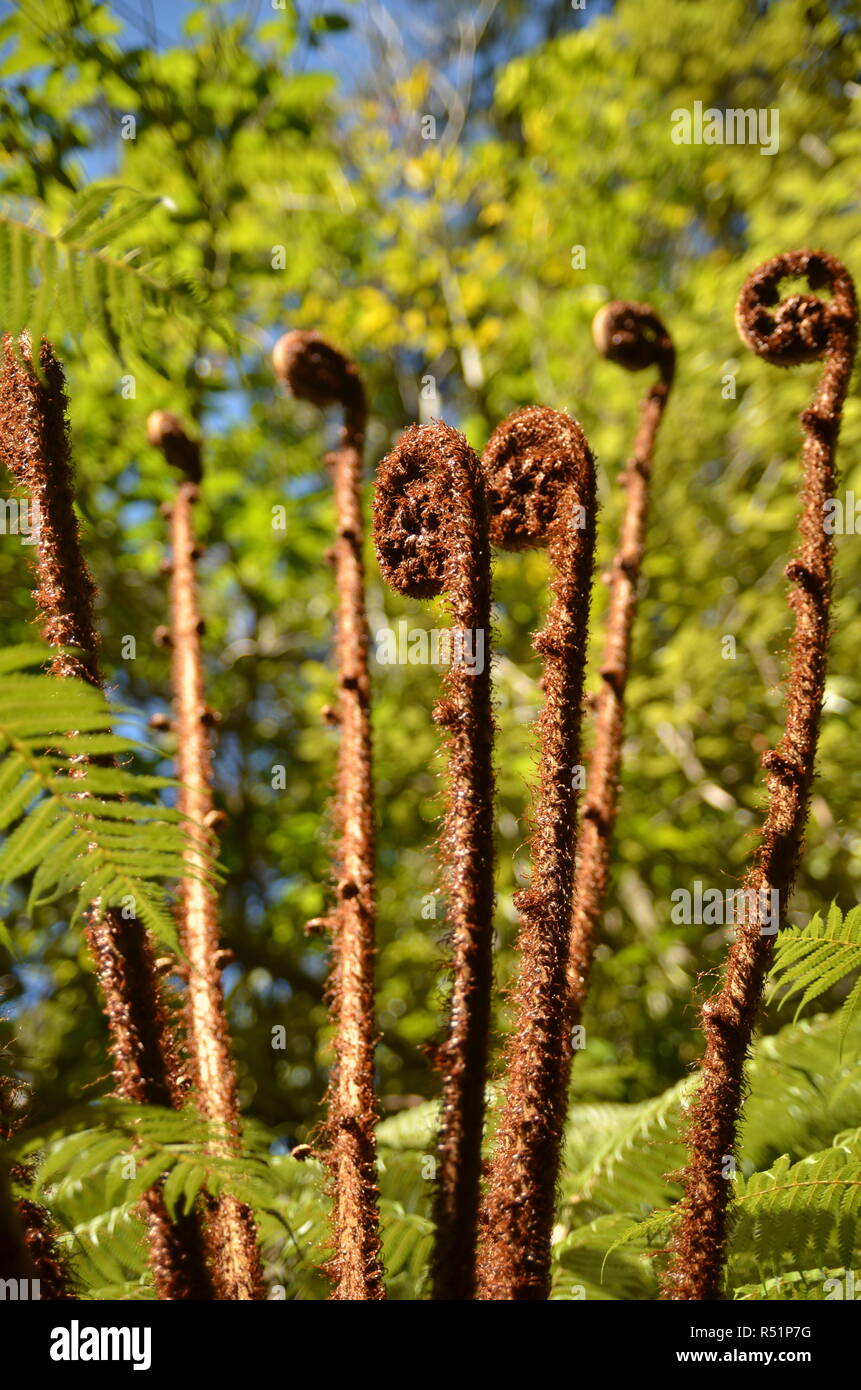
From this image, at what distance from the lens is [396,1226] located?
1516 mm

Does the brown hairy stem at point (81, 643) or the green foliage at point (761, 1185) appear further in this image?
the green foliage at point (761, 1185)

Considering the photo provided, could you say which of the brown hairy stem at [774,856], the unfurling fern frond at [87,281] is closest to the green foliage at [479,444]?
the brown hairy stem at [774,856]

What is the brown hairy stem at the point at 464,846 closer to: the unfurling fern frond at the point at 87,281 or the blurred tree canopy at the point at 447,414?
the unfurling fern frond at the point at 87,281

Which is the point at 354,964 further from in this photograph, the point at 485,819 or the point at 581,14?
the point at 581,14

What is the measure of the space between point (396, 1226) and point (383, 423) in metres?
5.76

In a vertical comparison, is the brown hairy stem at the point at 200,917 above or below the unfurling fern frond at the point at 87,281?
below

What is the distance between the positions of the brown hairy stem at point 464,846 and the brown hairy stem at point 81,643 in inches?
9.2

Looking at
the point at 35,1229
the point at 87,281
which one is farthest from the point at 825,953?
the point at 87,281

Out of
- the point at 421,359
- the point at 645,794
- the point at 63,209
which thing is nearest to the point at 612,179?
the point at 421,359

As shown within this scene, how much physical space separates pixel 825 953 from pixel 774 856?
0.19 meters

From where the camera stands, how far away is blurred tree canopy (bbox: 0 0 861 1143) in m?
3.20

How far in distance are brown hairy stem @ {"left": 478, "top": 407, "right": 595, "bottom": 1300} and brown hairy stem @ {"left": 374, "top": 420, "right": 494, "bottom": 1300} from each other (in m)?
0.03

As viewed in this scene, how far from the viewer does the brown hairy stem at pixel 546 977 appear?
2.72 ft

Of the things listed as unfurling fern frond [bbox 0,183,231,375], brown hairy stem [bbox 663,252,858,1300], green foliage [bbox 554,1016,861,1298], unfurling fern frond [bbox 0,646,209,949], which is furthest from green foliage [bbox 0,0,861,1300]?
unfurling fern frond [bbox 0,183,231,375]
